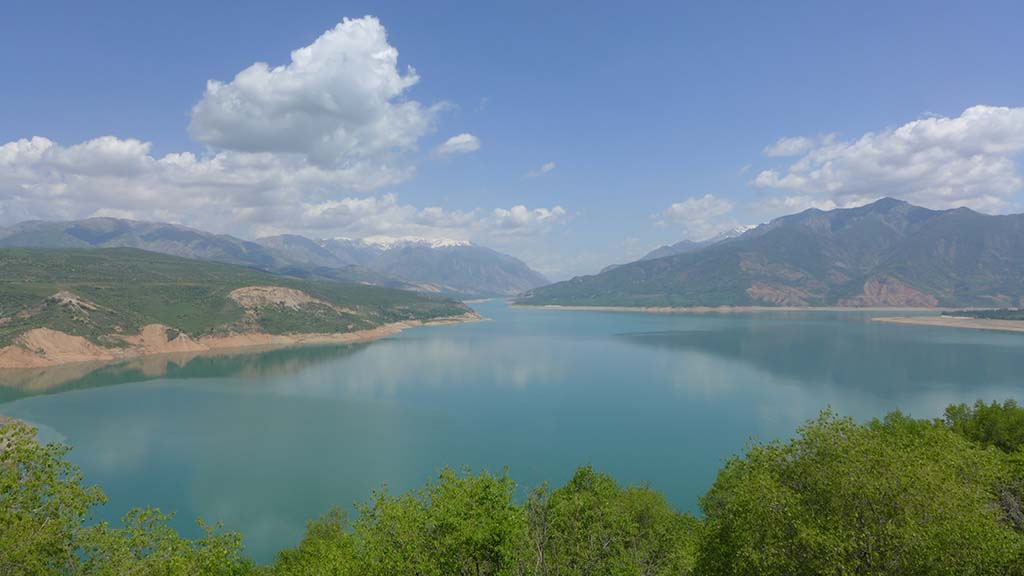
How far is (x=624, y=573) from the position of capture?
50.3ft

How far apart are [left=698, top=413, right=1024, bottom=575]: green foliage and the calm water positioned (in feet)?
89.0

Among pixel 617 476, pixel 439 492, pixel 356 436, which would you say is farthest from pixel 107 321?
pixel 439 492

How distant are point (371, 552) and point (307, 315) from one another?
551 ft

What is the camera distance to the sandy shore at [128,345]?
106m

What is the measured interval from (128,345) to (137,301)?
63.2 feet

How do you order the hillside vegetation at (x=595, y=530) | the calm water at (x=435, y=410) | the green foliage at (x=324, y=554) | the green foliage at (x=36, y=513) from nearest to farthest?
1. the green foliage at (x=36, y=513)
2. the hillside vegetation at (x=595, y=530)
3. the green foliage at (x=324, y=554)
4. the calm water at (x=435, y=410)

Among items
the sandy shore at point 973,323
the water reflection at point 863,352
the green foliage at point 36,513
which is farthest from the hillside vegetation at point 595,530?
the sandy shore at point 973,323

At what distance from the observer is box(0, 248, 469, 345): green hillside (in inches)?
4670

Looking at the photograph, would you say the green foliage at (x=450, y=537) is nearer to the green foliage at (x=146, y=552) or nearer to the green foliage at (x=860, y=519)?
the green foliage at (x=146, y=552)

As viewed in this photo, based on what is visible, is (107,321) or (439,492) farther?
(107,321)

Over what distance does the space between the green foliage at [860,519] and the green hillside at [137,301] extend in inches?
5627

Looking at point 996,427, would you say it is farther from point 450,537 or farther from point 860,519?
point 450,537

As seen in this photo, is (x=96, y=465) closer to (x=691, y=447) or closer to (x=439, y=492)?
(x=439, y=492)

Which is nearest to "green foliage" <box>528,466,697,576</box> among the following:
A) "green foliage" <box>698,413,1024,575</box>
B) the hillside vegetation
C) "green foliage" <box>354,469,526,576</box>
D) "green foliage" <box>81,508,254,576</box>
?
the hillside vegetation
